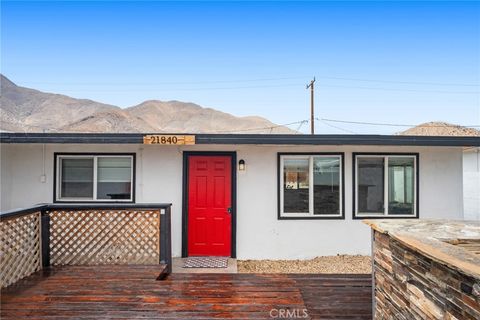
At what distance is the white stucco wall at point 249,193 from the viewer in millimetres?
5848

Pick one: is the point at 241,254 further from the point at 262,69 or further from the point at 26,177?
the point at 262,69

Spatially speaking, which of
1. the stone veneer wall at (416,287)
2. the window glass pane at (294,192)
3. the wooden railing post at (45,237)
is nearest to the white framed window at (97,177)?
the wooden railing post at (45,237)

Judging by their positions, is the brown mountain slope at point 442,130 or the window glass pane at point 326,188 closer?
the window glass pane at point 326,188

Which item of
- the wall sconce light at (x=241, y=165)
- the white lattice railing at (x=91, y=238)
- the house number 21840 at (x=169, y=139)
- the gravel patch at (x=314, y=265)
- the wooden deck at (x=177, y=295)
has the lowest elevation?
the gravel patch at (x=314, y=265)

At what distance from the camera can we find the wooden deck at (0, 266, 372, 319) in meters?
3.01

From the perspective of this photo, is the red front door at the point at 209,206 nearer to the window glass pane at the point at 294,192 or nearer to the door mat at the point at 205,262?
the door mat at the point at 205,262

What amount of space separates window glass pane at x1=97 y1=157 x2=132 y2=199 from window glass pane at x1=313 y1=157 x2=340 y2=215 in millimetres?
3660

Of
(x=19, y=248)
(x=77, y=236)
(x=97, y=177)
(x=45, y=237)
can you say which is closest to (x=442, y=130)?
(x=97, y=177)

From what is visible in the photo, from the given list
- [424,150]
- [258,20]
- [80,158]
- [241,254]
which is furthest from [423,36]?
[80,158]

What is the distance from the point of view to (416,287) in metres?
2.05

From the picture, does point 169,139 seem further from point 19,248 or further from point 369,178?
point 369,178

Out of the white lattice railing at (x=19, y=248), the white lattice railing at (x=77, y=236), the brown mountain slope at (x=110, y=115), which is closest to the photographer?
the white lattice railing at (x=19, y=248)

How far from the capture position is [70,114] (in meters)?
42.5

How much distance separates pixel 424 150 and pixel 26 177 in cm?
776
